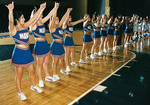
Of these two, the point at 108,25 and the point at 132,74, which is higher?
the point at 108,25

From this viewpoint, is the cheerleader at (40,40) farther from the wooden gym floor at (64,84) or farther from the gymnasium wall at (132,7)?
the gymnasium wall at (132,7)

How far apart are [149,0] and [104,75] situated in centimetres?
1305

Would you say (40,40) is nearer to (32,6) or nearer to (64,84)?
(64,84)

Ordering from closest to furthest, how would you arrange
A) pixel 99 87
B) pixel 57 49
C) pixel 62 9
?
1. pixel 99 87
2. pixel 57 49
3. pixel 62 9

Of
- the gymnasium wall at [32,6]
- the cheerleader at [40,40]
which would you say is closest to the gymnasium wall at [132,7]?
the gymnasium wall at [32,6]

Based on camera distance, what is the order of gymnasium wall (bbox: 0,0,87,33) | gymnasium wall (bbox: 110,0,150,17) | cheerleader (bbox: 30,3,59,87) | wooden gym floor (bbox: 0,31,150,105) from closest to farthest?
wooden gym floor (bbox: 0,31,150,105) < cheerleader (bbox: 30,3,59,87) < gymnasium wall (bbox: 0,0,87,33) < gymnasium wall (bbox: 110,0,150,17)

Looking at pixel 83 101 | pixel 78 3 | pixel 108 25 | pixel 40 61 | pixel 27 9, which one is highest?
pixel 78 3

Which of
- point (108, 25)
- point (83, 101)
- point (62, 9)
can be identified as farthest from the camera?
point (62, 9)

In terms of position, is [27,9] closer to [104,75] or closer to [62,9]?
[62,9]

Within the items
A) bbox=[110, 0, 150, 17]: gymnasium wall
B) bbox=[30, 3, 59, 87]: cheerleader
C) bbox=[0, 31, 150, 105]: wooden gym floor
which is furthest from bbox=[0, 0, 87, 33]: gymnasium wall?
bbox=[30, 3, 59, 87]: cheerleader

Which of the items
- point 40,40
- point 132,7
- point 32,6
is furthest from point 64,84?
point 132,7

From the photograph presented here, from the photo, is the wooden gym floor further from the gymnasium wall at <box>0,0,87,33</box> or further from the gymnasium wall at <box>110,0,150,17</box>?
the gymnasium wall at <box>110,0,150,17</box>

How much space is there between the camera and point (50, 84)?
3658 millimetres

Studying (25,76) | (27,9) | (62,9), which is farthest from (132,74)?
(62,9)
